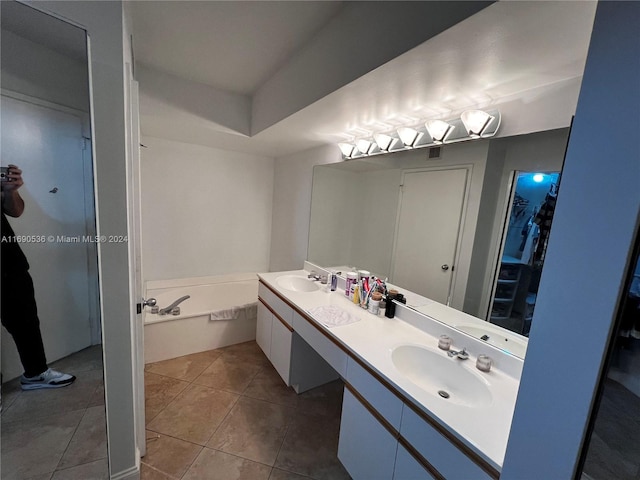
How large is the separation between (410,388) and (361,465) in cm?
58

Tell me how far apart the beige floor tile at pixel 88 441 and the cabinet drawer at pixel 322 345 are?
1097mm

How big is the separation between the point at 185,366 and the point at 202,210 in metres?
1.71

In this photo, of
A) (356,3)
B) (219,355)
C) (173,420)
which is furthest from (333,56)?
(219,355)

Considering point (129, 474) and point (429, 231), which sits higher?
point (429, 231)

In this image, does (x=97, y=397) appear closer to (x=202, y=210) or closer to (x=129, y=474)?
(x=129, y=474)

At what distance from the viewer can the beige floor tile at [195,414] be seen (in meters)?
1.72

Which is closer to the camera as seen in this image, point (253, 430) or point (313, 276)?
point (253, 430)

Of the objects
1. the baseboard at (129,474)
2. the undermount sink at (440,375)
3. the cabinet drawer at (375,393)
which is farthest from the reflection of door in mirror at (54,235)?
the undermount sink at (440,375)

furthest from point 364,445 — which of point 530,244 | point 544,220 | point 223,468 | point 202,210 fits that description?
point 202,210

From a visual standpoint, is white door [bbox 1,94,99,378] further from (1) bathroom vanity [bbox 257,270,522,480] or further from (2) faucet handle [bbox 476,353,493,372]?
(2) faucet handle [bbox 476,353,493,372]

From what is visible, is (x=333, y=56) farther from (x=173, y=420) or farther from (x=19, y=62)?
(x=173, y=420)

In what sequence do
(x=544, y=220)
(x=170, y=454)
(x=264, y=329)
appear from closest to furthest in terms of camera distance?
(x=544, y=220) → (x=170, y=454) → (x=264, y=329)

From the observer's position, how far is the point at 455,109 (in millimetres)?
1464

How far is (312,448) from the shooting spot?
1.66m
